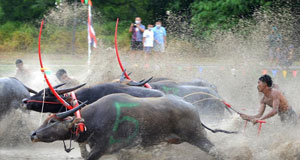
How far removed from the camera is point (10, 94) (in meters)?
8.48

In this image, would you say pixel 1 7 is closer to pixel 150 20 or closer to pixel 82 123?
pixel 150 20

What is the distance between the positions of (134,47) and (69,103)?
9029 millimetres

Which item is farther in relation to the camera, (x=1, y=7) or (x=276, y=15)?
(x=1, y=7)

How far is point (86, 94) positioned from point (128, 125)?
49.2 inches

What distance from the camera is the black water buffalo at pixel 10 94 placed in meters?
8.39

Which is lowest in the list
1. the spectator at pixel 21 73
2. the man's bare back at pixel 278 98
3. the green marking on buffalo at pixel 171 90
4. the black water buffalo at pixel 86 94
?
the spectator at pixel 21 73

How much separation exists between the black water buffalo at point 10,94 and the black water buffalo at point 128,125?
2649 mm

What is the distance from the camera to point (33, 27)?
23062 millimetres

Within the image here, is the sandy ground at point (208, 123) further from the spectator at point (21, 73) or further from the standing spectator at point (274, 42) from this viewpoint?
the standing spectator at point (274, 42)

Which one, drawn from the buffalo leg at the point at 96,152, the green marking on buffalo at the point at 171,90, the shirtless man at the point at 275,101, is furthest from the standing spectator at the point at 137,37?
the buffalo leg at the point at 96,152

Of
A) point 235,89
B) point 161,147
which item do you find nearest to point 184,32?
point 235,89

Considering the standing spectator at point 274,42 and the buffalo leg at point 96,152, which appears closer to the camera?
the buffalo leg at point 96,152

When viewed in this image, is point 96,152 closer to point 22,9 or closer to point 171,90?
point 171,90

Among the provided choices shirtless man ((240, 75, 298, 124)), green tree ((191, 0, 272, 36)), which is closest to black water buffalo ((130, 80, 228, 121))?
shirtless man ((240, 75, 298, 124))
